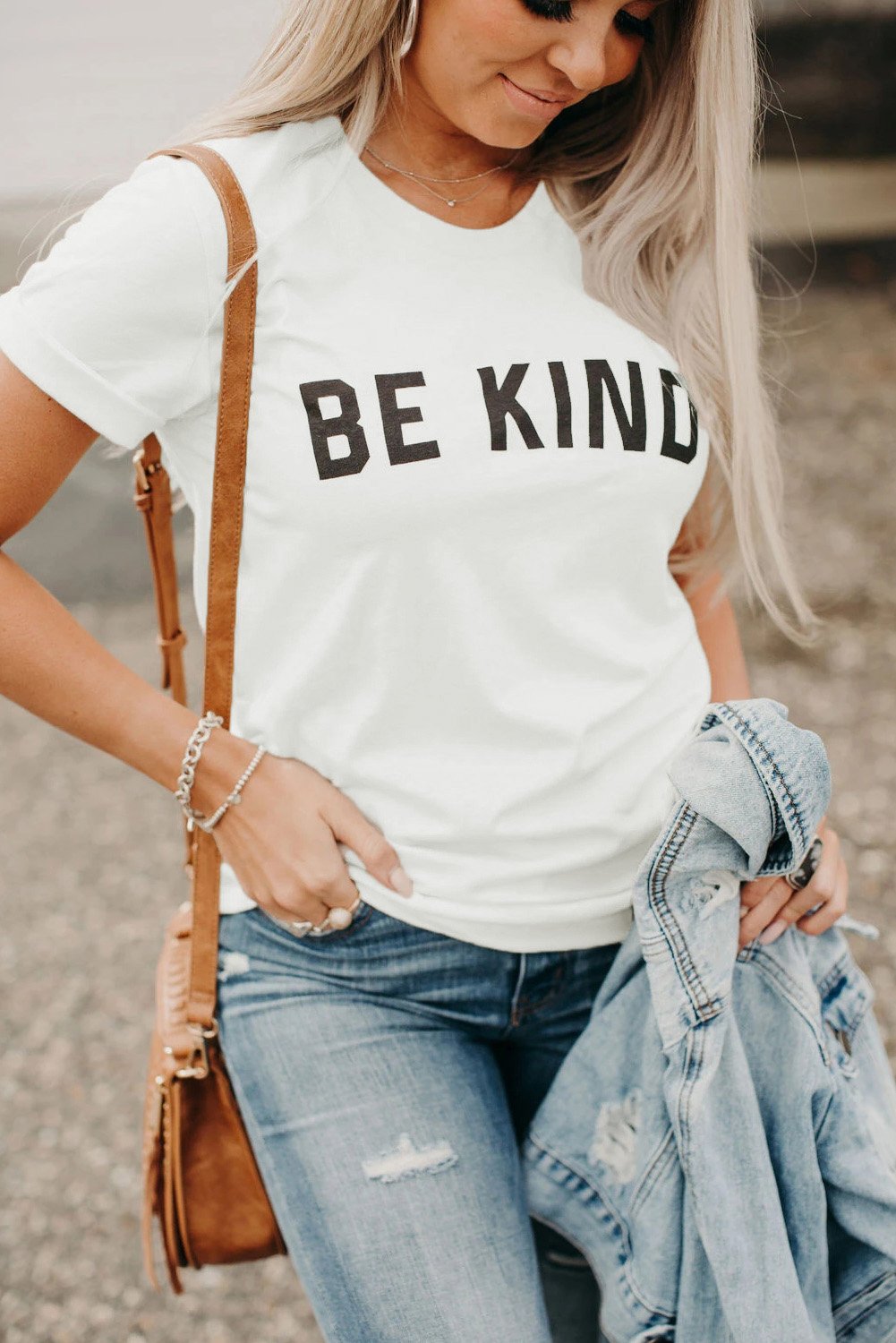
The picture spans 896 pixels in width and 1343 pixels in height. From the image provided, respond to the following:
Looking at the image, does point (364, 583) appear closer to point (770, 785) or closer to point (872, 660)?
point (770, 785)

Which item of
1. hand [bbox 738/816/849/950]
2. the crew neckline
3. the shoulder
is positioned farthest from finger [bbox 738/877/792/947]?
the shoulder

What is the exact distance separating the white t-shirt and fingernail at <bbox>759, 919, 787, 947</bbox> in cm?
17

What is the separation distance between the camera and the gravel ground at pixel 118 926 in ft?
7.73

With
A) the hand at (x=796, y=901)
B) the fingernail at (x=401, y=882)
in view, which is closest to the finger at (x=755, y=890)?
the hand at (x=796, y=901)

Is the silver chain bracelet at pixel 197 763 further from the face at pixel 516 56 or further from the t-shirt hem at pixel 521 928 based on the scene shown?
the face at pixel 516 56

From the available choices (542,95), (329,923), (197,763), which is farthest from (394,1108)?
(542,95)

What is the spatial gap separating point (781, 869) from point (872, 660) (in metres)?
3.05

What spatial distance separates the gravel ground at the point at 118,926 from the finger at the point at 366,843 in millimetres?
854

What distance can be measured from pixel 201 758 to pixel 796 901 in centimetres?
73

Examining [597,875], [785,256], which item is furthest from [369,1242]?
[785,256]

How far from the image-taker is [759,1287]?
1274 millimetres

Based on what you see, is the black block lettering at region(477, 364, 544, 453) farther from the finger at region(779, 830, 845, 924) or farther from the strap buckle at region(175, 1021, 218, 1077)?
the strap buckle at region(175, 1021, 218, 1077)

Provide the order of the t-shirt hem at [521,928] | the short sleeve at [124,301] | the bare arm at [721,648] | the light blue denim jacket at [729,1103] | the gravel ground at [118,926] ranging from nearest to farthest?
the short sleeve at [124,301]
the light blue denim jacket at [729,1103]
the t-shirt hem at [521,928]
the bare arm at [721,648]
the gravel ground at [118,926]

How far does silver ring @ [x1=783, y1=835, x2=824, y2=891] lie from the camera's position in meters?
1.42
